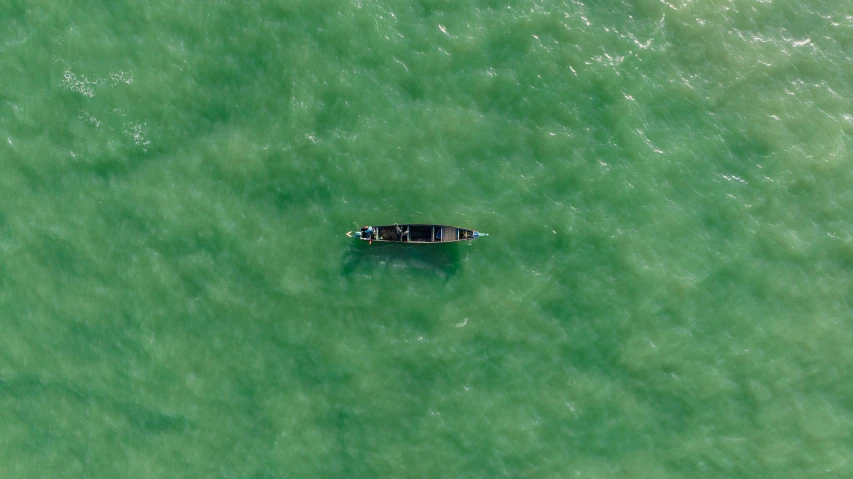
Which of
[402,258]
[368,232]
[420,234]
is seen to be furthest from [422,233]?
[368,232]

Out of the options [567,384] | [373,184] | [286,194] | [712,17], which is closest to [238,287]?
[286,194]

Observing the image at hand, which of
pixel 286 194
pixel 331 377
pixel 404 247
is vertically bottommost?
pixel 331 377

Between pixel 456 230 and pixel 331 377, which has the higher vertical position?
pixel 456 230

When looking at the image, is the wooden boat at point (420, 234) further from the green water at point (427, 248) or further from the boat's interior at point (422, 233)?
the green water at point (427, 248)

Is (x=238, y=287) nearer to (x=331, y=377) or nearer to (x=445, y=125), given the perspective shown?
(x=331, y=377)

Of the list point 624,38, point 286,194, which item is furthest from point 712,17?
point 286,194

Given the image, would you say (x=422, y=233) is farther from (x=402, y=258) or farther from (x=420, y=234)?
(x=402, y=258)
